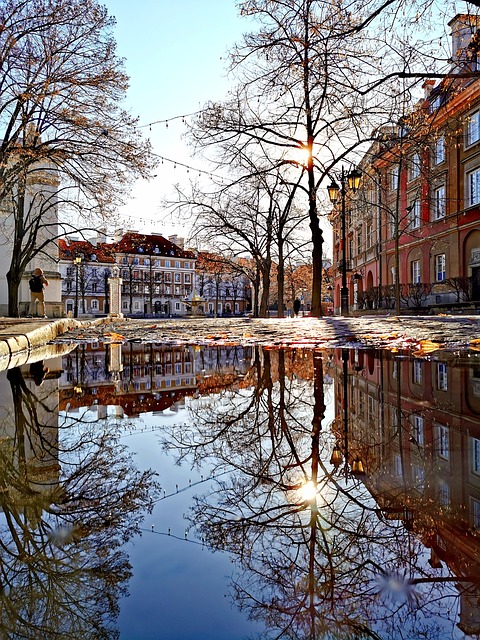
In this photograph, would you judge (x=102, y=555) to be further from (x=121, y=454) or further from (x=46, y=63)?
(x=46, y=63)

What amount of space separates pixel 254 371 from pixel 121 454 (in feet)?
8.55

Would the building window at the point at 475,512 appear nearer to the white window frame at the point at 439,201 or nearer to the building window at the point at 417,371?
the building window at the point at 417,371

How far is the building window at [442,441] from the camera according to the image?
6.19ft

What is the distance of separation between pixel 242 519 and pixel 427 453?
0.88 m

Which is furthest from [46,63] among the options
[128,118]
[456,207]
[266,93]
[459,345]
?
[456,207]

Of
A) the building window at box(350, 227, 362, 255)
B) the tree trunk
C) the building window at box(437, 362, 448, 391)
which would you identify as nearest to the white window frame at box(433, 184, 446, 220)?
the building window at box(350, 227, 362, 255)

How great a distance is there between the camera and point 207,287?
4119 inches

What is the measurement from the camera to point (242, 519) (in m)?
1.36

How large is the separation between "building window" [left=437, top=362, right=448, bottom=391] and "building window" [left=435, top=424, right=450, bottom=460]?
1125 mm

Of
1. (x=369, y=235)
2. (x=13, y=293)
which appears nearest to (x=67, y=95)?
(x=13, y=293)

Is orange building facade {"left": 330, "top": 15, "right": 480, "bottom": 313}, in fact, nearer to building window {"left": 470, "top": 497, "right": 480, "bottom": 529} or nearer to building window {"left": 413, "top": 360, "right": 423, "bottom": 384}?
building window {"left": 413, "top": 360, "right": 423, "bottom": 384}

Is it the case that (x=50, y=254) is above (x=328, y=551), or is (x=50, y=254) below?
above

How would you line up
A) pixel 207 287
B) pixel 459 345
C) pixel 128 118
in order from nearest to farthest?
1. pixel 459 345
2. pixel 128 118
3. pixel 207 287

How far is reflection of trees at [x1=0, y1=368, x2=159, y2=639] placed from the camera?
94 cm
